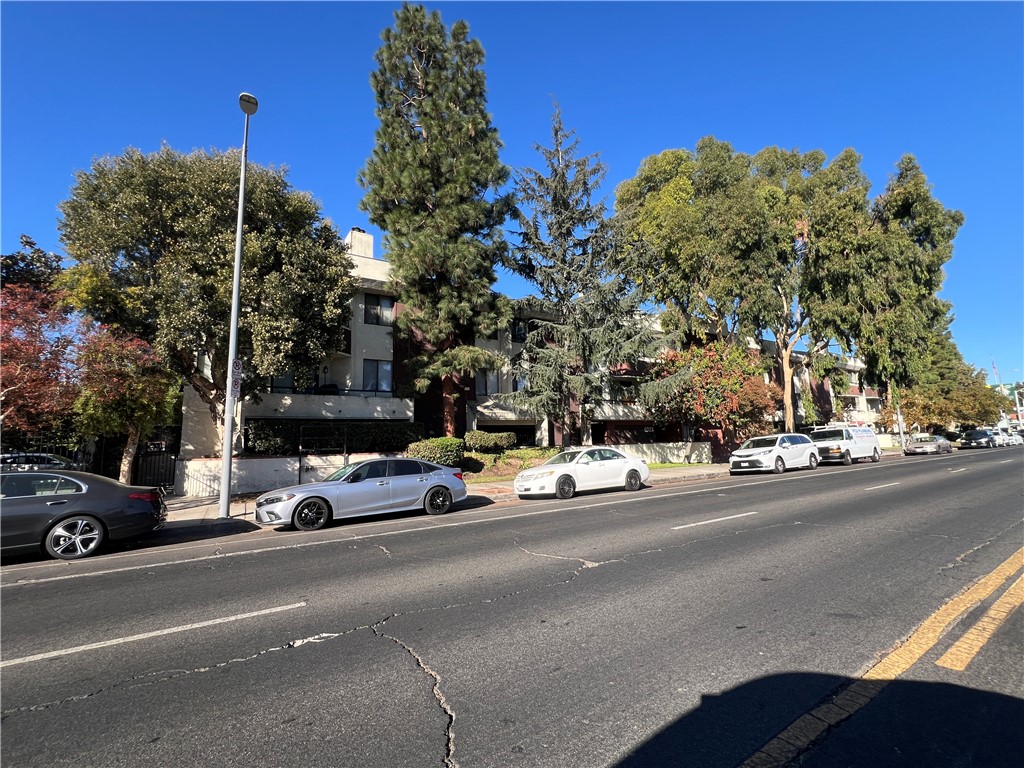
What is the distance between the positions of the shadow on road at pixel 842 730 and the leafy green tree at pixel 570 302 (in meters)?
20.0

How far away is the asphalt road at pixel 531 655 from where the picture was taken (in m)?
2.86

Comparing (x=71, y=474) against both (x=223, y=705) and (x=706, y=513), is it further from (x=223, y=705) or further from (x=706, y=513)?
(x=706, y=513)

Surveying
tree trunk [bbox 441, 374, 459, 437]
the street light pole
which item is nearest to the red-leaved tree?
the street light pole

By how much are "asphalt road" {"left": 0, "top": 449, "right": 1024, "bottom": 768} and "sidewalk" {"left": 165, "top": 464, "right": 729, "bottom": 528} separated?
13.6 ft

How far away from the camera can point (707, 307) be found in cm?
3031

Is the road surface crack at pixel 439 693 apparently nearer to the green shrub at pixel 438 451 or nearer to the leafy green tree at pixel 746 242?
the green shrub at pixel 438 451

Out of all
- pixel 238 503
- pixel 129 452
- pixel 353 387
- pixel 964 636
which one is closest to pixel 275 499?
pixel 238 503

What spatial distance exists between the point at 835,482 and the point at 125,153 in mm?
24607

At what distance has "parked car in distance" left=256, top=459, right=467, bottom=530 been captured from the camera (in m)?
10.5

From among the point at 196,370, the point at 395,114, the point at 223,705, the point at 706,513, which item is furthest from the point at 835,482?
the point at 395,114

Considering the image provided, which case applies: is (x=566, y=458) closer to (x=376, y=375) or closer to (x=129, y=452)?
(x=376, y=375)

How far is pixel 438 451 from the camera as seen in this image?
1941 centimetres

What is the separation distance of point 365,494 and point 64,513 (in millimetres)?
5007

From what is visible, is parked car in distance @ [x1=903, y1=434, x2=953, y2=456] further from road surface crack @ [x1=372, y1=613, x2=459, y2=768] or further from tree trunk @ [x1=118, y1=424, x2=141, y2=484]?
tree trunk @ [x1=118, y1=424, x2=141, y2=484]
